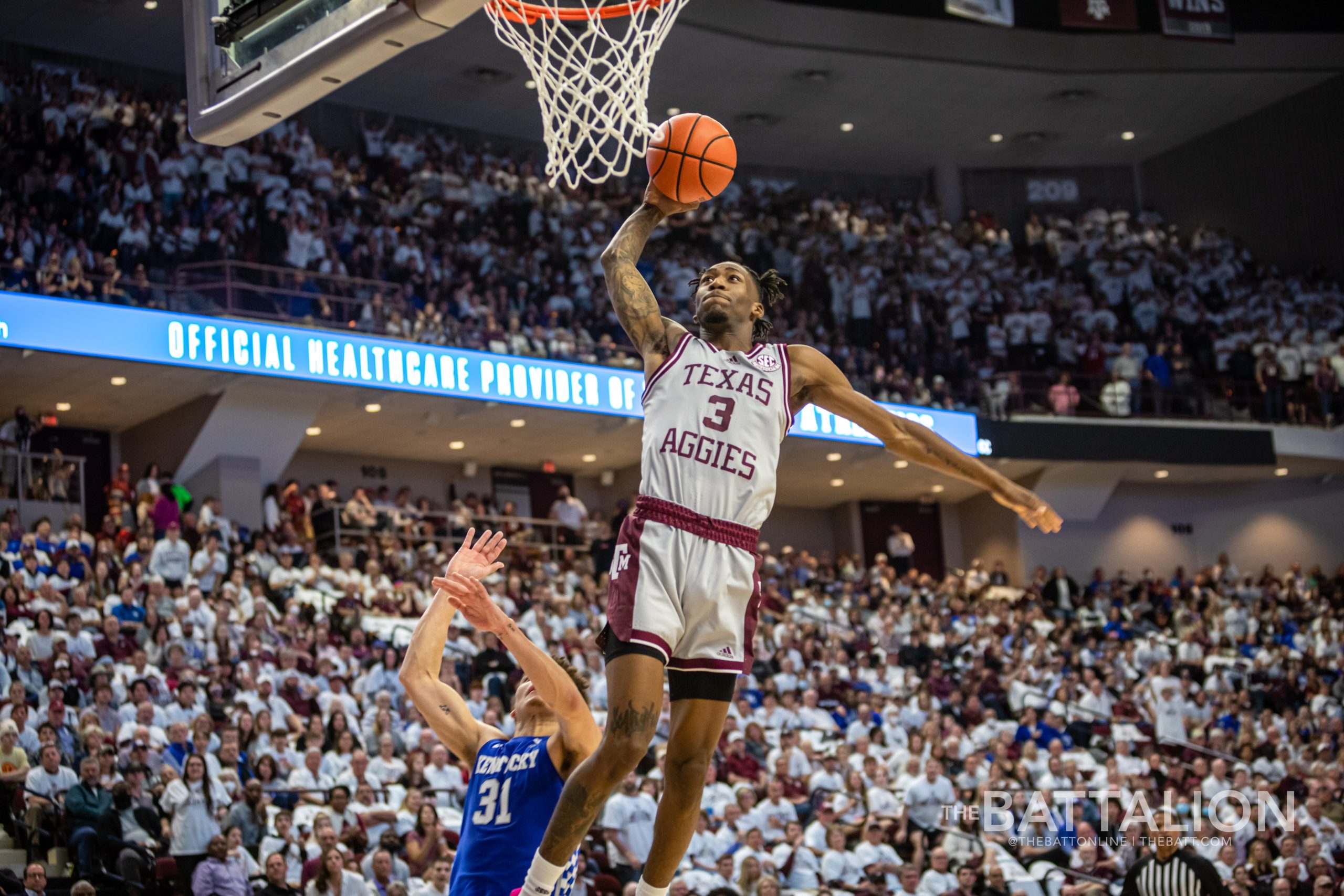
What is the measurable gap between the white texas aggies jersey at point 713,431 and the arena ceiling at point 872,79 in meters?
19.5

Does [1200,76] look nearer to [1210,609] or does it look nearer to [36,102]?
[1210,609]

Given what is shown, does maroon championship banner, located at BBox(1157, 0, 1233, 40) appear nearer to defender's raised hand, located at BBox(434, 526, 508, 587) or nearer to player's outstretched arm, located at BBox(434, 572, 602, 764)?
defender's raised hand, located at BBox(434, 526, 508, 587)

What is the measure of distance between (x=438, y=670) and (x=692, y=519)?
150 cm

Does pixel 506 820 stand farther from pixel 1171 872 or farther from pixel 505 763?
pixel 1171 872

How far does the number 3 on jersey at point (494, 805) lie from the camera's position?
4.82m

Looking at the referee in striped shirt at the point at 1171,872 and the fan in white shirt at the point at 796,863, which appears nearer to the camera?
the referee in striped shirt at the point at 1171,872

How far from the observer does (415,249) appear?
21406mm

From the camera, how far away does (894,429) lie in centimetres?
469

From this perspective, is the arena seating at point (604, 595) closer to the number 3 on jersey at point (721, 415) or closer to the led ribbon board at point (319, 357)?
the led ribbon board at point (319, 357)

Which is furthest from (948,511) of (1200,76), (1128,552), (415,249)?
(415,249)

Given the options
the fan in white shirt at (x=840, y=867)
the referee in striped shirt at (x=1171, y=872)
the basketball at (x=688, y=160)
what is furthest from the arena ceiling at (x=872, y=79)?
the basketball at (x=688, y=160)

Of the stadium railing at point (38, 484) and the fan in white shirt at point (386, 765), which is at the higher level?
the stadium railing at point (38, 484)

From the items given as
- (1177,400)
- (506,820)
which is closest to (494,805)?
(506,820)

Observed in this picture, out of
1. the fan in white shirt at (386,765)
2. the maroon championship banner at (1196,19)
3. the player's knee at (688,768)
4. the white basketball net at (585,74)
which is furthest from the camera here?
the maroon championship banner at (1196,19)
